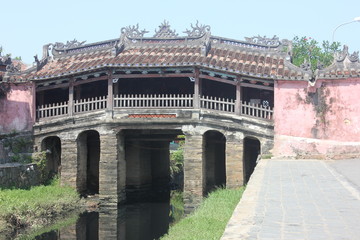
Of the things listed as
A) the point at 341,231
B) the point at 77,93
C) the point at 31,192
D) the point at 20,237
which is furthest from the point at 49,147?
the point at 341,231

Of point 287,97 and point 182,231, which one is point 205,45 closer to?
point 287,97

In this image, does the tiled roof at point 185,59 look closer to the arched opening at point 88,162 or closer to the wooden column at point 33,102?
the wooden column at point 33,102

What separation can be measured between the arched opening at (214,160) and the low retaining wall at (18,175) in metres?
7.07

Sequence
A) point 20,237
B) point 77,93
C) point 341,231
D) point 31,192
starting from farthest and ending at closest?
point 77,93
point 31,192
point 20,237
point 341,231

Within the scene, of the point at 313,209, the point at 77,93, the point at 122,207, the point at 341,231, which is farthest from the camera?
the point at 77,93

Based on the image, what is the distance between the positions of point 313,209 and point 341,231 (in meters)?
1.52

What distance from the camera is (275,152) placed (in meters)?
17.9

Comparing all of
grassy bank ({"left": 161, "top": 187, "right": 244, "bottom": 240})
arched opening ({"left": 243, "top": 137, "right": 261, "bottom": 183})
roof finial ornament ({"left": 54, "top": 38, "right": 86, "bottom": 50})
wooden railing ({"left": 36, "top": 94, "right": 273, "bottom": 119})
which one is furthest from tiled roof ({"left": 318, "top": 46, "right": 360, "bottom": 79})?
roof finial ornament ({"left": 54, "top": 38, "right": 86, "bottom": 50})

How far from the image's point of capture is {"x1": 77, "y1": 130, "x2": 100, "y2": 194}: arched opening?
20.0 m

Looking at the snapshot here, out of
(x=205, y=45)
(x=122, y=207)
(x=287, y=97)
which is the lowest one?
(x=122, y=207)

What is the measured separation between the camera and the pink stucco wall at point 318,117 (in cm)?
1756

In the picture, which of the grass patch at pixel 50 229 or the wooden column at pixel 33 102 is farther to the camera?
the wooden column at pixel 33 102

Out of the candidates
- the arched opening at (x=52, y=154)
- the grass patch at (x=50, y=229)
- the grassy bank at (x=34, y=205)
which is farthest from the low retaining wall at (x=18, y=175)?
the grass patch at (x=50, y=229)

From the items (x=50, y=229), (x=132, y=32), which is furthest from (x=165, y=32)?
(x=50, y=229)
